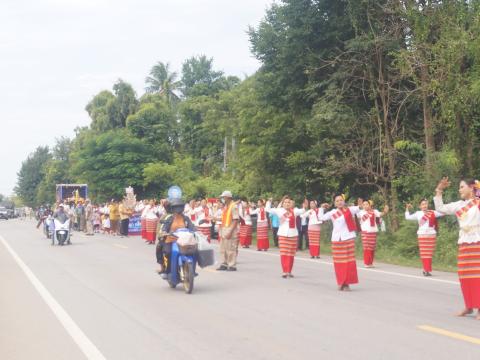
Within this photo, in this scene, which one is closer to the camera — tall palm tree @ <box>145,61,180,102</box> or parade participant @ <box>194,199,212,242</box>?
parade participant @ <box>194,199,212,242</box>

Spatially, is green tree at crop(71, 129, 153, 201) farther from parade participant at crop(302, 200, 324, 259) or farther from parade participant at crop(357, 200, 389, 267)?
Answer: parade participant at crop(357, 200, 389, 267)

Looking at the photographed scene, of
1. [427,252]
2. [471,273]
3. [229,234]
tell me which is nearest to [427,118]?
[427,252]

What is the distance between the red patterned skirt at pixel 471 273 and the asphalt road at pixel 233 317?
29 centimetres

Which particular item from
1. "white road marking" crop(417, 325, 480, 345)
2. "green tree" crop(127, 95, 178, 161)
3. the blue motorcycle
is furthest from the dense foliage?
"green tree" crop(127, 95, 178, 161)

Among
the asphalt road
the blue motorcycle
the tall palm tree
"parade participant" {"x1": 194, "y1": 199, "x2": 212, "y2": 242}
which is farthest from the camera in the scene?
the tall palm tree

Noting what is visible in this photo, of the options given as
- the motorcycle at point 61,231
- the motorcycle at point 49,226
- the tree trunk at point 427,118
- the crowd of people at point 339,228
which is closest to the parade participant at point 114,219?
the crowd of people at point 339,228

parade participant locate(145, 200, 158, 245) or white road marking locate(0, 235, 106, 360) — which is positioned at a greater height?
parade participant locate(145, 200, 158, 245)

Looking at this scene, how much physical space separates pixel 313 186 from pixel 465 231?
2106 cm

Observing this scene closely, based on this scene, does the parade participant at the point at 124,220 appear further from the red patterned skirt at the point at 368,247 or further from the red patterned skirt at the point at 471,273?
the red patterned skirt at the point at 471,273

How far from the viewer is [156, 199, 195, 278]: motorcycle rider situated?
42.0ft

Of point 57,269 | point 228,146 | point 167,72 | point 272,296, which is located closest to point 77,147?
point 167,72

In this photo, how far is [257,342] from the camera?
796 centimetres

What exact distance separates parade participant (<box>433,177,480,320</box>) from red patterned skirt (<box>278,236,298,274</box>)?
5.57 meters

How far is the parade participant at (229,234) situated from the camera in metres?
16.9
